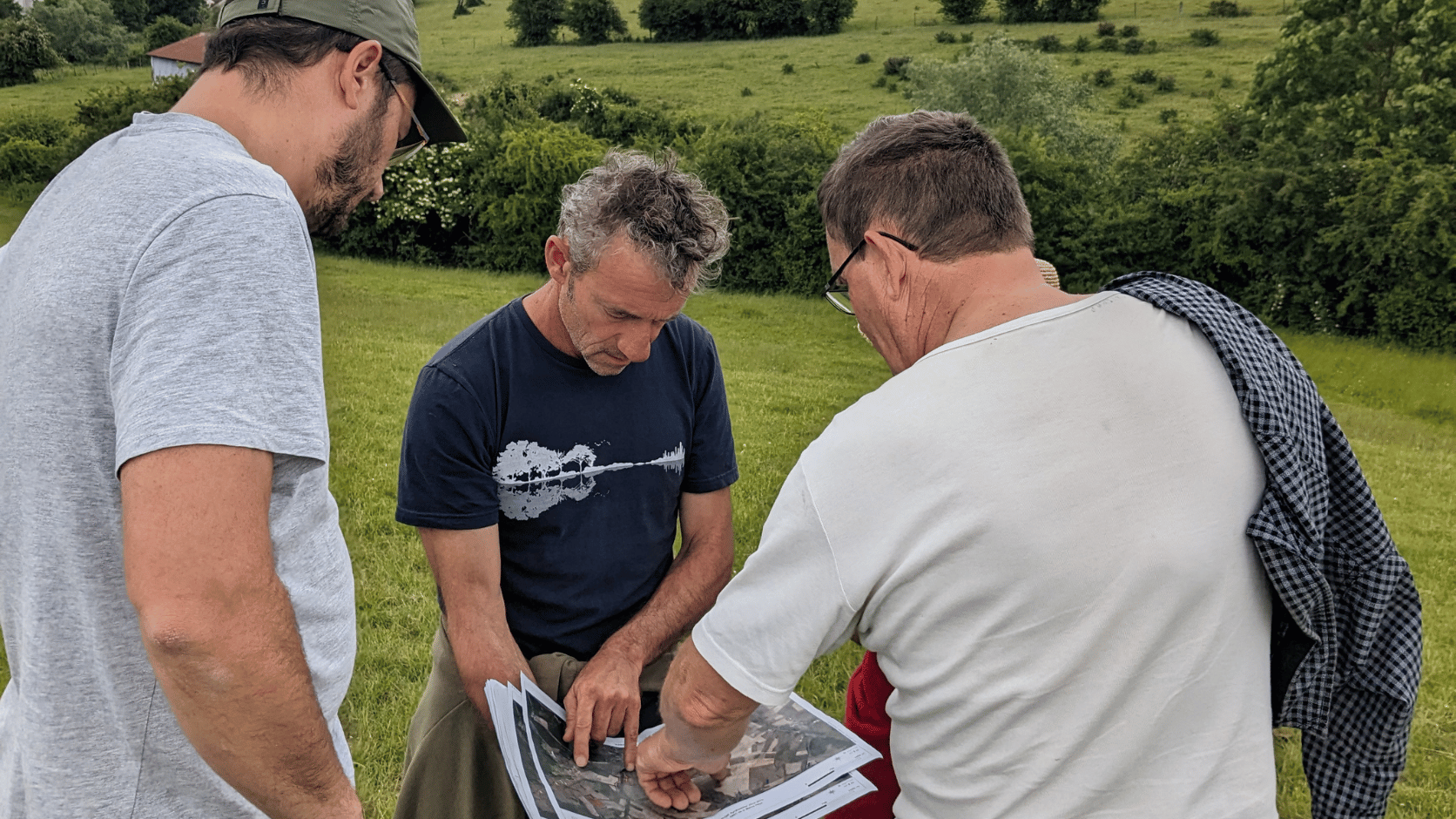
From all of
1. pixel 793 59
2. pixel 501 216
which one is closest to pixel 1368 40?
pixel 501 216

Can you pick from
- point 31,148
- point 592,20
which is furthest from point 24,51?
point 592,20

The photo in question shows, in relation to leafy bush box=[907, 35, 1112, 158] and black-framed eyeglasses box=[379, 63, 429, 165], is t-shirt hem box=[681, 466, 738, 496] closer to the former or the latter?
black-framed eyeglasses box=[379, 63, 429, 165]

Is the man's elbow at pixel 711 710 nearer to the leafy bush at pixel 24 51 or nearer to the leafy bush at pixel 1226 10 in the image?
the leafy bush at pixel 24 51

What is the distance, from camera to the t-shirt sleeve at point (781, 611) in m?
1.34

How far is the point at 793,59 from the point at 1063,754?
49403 mm

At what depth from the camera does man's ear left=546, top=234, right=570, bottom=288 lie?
7.55 ft

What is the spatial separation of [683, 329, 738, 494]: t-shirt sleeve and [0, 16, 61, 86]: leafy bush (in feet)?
139

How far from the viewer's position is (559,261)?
2.33 m

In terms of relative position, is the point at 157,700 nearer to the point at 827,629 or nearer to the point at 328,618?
the point at 328,618

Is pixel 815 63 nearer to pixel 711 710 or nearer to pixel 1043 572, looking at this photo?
pixel 711 710

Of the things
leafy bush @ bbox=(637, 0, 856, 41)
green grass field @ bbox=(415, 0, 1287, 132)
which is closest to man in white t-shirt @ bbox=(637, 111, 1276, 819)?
green grass field @ bbox=(415, 0, 1287, 132)

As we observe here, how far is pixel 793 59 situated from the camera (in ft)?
156

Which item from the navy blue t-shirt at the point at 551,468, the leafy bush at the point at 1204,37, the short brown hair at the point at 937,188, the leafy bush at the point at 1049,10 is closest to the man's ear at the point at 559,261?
the navy blue t-shirt at the point at 551,468

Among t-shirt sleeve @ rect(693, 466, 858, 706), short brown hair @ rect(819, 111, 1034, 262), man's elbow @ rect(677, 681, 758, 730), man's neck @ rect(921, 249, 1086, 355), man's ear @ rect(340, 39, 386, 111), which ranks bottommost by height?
man's elbow @ rect(677, 681, 758, 730)
